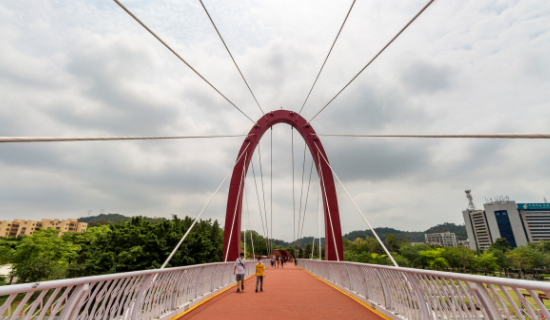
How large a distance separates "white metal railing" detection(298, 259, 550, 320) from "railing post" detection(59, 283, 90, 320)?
4.32m

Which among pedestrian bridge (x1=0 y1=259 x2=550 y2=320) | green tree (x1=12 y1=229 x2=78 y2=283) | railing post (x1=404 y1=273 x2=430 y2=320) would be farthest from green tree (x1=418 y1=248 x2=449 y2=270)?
railing post (x1=404 y1=273 x2=430 y2=320)

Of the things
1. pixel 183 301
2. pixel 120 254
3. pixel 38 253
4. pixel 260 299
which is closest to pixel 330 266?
pixel 260 299

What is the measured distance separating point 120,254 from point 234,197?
12.9 meters

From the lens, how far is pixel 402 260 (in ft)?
208

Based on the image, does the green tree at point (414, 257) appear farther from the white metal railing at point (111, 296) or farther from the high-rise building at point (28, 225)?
the high-rise building at point (28, 225)

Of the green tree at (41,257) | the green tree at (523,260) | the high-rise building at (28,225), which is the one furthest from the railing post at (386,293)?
the high-rise building at (28,225)

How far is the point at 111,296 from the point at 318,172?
1889 cm

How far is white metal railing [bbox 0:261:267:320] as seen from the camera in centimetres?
245

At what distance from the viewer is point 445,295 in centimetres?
378

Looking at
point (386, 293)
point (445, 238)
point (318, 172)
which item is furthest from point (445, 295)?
point (445, 238)

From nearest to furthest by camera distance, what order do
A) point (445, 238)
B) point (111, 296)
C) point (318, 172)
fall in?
point (111, 296), point (318, 172), point (445, 238)

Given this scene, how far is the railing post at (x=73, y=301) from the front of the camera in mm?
2996

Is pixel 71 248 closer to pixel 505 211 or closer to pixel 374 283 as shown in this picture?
pixel 374 283

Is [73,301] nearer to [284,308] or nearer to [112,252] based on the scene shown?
[284,308]
